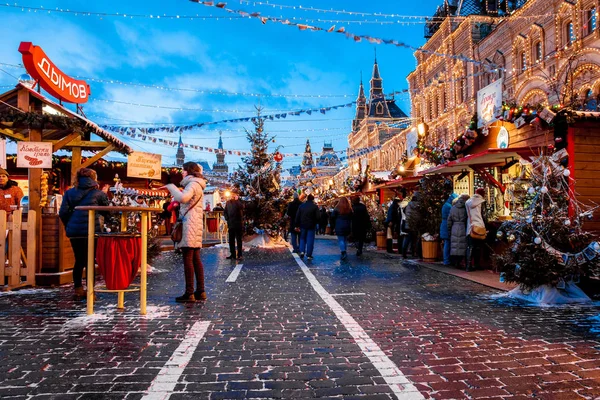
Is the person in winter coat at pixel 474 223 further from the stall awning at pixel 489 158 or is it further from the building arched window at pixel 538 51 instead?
the building arched window at pixel 538 51

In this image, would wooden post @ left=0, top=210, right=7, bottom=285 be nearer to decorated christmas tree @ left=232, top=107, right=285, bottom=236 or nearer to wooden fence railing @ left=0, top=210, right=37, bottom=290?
wooden fence railing @ left=0, top=210, right=37, bottom=290

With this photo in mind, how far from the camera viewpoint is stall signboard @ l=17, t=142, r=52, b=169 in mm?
8141

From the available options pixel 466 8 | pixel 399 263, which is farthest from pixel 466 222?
pixel 466 8

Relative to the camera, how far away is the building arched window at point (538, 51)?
2546cm

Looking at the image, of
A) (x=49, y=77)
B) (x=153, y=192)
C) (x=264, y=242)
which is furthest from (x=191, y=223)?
(x=153, y=192)

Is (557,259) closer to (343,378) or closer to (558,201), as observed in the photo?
(558,201)

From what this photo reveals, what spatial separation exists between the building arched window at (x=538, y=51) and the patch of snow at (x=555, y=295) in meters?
22.5

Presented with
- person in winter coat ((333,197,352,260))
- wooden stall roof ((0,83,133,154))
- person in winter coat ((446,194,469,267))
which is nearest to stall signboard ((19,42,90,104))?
wooden stall roof ((0,83,133,154))

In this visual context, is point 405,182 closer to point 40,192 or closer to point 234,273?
point 234,273

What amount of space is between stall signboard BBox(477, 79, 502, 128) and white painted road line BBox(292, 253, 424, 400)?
847 cm

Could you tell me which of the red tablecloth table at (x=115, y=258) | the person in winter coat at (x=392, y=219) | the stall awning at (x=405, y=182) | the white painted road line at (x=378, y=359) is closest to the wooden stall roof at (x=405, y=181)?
the stall awning at (x=405, y=182)

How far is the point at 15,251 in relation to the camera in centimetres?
770

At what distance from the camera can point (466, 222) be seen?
33.7 feet

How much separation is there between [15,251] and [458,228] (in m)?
8.69
